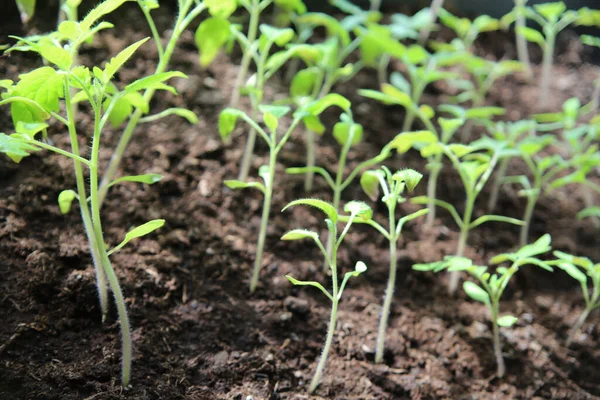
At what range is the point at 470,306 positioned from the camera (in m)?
1.40

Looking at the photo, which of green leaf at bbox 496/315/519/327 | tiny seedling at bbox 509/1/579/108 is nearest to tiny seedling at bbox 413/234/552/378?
green leaf at bbox 496/315/519/327

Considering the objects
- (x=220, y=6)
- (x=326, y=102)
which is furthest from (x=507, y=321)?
(x=220, y=6)

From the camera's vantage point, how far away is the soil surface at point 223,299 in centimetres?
103

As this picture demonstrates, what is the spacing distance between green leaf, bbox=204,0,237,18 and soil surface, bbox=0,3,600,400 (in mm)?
413

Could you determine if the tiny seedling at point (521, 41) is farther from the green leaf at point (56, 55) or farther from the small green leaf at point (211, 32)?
the green leaf at point (56, 55)

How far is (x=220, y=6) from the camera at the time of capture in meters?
1.18

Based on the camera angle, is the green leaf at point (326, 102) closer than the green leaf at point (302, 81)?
Yes

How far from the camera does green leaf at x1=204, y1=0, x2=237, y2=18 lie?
3.80 feet

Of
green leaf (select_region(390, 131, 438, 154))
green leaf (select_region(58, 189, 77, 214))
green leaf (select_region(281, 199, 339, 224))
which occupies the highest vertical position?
green leaf (select_region(390, 131, 438, 154))

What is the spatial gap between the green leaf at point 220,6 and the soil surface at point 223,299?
413 mm

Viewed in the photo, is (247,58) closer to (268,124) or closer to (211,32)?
(211,32)

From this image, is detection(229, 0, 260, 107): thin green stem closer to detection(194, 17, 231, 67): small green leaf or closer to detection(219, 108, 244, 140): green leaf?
detection(194, 17, 231, 67): small green leaf

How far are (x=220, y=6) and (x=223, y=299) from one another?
68 centimetres

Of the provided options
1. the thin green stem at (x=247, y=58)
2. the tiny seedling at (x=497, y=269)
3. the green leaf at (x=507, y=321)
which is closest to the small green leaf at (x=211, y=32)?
the thin green stem at (x=247, y=58)
